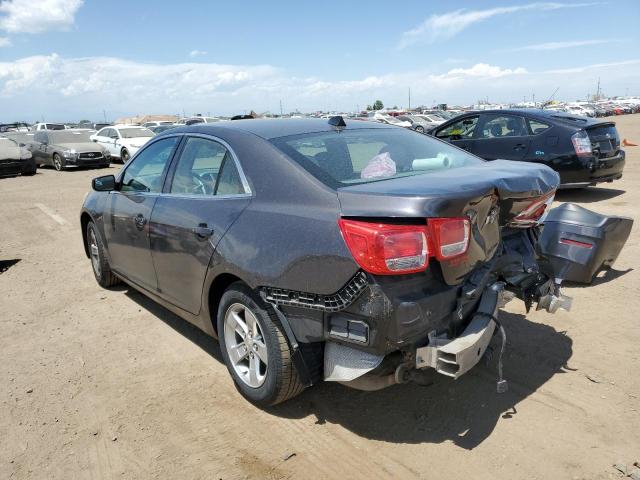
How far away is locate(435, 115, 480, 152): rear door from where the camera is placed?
9453mm

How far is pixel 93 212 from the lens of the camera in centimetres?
494

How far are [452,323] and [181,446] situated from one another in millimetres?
1615

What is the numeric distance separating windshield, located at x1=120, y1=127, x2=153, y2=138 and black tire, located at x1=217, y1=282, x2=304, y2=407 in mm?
17837

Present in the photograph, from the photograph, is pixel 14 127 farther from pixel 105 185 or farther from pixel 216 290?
pixel 216 290

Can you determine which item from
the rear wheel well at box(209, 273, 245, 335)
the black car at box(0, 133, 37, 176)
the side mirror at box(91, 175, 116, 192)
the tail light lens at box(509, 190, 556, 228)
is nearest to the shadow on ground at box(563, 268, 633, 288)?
the tail light lens at box(509, 190, 556, 228)

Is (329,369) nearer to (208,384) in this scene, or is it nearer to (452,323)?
(452,323)

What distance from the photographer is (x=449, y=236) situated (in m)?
2.37

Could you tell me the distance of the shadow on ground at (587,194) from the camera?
8.84 meters

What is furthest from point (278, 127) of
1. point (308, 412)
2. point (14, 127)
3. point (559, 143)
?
point (14, 127)

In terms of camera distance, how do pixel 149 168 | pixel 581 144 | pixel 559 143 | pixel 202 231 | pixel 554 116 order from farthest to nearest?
pixel 554 116, pixel 559 143, pixel 581 144, pixel 149 168, pixel 202 231

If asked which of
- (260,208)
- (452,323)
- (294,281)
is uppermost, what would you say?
(260,208)

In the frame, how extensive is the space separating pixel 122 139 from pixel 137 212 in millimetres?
16644

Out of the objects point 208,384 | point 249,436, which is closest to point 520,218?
point 249,436

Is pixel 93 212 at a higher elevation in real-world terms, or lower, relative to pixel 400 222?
lower
